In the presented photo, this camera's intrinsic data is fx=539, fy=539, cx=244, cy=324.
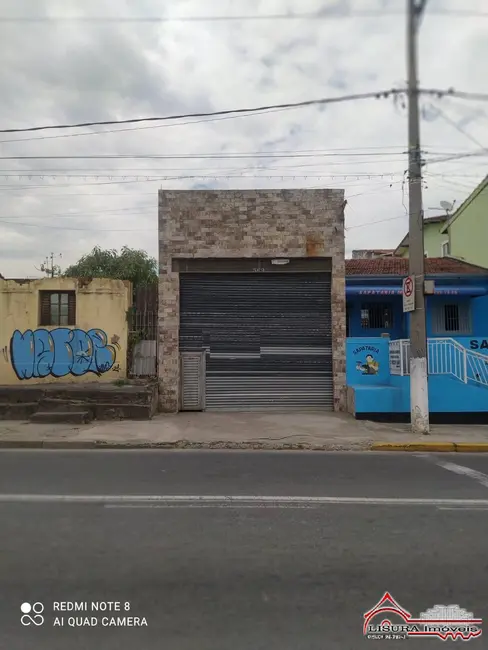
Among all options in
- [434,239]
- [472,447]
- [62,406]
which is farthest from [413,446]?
[434,239]

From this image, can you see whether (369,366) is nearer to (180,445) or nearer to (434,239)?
(180,445)

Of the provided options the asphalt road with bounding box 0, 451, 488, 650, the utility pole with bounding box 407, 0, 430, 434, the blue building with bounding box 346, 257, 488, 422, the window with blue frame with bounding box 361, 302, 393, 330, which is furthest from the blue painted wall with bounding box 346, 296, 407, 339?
the asphalt road with bounding box 0, 451, 488, 650

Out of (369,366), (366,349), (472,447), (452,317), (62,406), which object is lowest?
→ (472,447)

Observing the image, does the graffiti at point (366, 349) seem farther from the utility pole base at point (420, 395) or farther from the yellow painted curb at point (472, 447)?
the yellow painted curb at point (472, 447)

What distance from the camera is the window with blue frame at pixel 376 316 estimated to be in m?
19.2

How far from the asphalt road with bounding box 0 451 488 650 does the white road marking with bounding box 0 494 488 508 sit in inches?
0.9

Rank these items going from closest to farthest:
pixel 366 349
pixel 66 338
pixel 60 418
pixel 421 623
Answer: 1. pixel 421 623
2. pixel 60 418
3. pixel 366 349
4. pixel 66 338

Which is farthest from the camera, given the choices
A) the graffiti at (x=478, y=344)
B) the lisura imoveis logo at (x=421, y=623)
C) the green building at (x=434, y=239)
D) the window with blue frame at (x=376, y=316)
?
the green building at (x=434, y=239)

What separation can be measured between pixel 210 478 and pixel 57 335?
890 centimetres

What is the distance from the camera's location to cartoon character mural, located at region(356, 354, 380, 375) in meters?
14.4

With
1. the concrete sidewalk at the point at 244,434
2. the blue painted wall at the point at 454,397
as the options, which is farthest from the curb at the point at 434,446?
the blue painted wall at the point at 454,397

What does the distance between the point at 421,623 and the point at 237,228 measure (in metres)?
11.8

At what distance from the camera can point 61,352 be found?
14797 millimetres

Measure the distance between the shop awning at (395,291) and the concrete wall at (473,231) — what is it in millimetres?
4160
